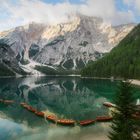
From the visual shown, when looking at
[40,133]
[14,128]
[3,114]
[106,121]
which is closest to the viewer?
[40,133]

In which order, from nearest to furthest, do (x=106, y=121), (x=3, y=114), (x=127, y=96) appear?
(x=127, y=96)
(x=106, y=121)
(x=3, y=114)

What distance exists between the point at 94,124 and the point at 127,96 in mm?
41316

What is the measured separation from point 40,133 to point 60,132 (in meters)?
5.48

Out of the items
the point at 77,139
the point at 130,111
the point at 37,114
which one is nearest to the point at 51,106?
the point at 37,114

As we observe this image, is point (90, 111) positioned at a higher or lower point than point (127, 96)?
lower

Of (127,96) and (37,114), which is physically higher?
(127,96)

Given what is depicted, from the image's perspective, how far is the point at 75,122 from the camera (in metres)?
91.1

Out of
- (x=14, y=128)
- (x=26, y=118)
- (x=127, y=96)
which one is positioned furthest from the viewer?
(x=26, y=118)

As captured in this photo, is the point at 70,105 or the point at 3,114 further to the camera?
the point at 70,105

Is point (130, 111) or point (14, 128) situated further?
point (14, 128)

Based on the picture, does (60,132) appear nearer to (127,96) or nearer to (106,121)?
(106,121)

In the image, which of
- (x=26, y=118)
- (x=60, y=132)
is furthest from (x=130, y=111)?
(x=26, y=118)

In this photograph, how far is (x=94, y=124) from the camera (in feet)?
291

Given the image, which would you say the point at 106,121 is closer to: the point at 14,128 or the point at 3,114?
the point at 14,128
